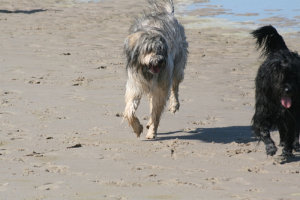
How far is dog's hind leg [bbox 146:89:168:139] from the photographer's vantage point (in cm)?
582

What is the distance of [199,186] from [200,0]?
18114mm

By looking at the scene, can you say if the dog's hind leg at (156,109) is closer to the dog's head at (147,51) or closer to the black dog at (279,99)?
the dog's head at (147,51)

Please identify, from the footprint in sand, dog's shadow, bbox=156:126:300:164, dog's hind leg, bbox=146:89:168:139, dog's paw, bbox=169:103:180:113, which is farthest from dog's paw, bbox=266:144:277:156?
the footprint in sand

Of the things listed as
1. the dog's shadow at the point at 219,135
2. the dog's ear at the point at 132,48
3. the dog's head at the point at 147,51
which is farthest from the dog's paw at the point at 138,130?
the dog's ear at the point at 132,48

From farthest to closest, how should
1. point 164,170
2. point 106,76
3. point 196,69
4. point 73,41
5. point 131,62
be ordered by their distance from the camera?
point 73,41 < point 196,69 < point 106,76 < point 131,62 < point 164,170

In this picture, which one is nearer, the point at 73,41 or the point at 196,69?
the point at 196,69

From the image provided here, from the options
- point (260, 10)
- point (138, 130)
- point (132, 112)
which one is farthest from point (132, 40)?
point (260, 10)

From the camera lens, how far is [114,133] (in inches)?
229

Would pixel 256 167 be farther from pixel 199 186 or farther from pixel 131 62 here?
pixel 131 62

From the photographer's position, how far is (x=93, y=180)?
4.20 metres

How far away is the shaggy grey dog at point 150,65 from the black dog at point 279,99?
3.76ft

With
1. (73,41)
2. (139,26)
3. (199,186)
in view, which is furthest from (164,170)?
(73,41)

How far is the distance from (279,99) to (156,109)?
5.16 ft

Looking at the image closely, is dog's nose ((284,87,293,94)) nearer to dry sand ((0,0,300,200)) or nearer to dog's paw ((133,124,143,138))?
dry sand ((0,0,300,200))
